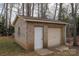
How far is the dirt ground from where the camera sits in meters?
2.26

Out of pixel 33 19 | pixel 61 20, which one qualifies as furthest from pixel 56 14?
pixel 33 19

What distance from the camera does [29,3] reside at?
7.55 feet

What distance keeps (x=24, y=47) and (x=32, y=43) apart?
180 mm

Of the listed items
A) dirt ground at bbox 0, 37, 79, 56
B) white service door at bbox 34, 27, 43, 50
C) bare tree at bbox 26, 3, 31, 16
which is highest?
bare tree at bbox 26, 3, 31, 16

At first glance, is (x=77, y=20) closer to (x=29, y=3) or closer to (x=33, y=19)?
(x=33, y=19)

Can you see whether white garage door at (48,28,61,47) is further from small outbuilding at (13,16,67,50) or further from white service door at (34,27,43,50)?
white service door at (34,27,43,50)

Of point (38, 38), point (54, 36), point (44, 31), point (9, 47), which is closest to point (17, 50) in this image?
point (9, 47)

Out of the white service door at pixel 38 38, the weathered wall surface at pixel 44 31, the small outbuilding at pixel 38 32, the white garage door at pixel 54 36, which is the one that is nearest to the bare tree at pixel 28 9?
the small outbuilding at pixel 38 32

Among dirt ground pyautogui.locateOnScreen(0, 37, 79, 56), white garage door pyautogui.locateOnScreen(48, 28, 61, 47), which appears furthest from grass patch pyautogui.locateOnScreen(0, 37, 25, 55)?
white garage door pyautogui.locateOnScreen(48, 28, 61, 47)

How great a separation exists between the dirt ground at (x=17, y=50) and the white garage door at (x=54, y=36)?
13 cm

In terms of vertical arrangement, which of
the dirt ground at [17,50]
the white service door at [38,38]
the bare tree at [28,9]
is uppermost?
the bare tree at [28,9]

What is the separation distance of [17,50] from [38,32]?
0.58 meters

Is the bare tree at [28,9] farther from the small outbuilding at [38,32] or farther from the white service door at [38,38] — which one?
the white service door at [38,38]

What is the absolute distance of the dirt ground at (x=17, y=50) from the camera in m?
2.26
